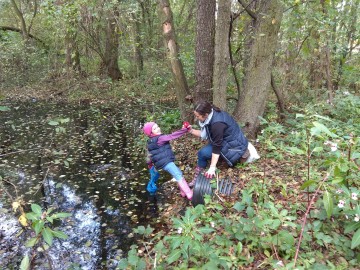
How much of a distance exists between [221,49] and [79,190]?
3575mm

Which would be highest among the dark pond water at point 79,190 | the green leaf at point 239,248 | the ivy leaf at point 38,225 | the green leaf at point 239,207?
the ivy leaf at point 38,225

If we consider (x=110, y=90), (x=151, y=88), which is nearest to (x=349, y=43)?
(x=151, y=88)

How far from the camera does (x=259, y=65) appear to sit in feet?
18.0

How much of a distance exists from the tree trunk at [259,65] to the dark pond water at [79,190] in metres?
2.29

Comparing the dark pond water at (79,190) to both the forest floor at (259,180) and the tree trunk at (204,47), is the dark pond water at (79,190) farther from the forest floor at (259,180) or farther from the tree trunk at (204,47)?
the tree trunk at (204,47)

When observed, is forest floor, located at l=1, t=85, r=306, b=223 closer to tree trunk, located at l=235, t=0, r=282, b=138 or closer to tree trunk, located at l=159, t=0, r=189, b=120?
tree trunk, located at l=235, t=0, r=282, b=138

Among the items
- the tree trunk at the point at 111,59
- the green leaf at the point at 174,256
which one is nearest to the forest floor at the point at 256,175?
the green leaf at the point at 174,256

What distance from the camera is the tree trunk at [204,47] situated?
6.19 metres

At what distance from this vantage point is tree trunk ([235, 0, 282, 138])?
17.3 feet

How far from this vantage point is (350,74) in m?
8.51

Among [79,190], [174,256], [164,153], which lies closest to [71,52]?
[79,190]

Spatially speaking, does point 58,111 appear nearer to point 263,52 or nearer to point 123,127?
point 123,127

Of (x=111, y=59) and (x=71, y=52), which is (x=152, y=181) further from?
(x=111, y=59)

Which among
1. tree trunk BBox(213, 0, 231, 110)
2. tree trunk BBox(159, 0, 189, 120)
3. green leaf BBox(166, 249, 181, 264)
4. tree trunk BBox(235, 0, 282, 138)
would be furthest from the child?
tree trunk BBox(159, 0, 189, 120)
